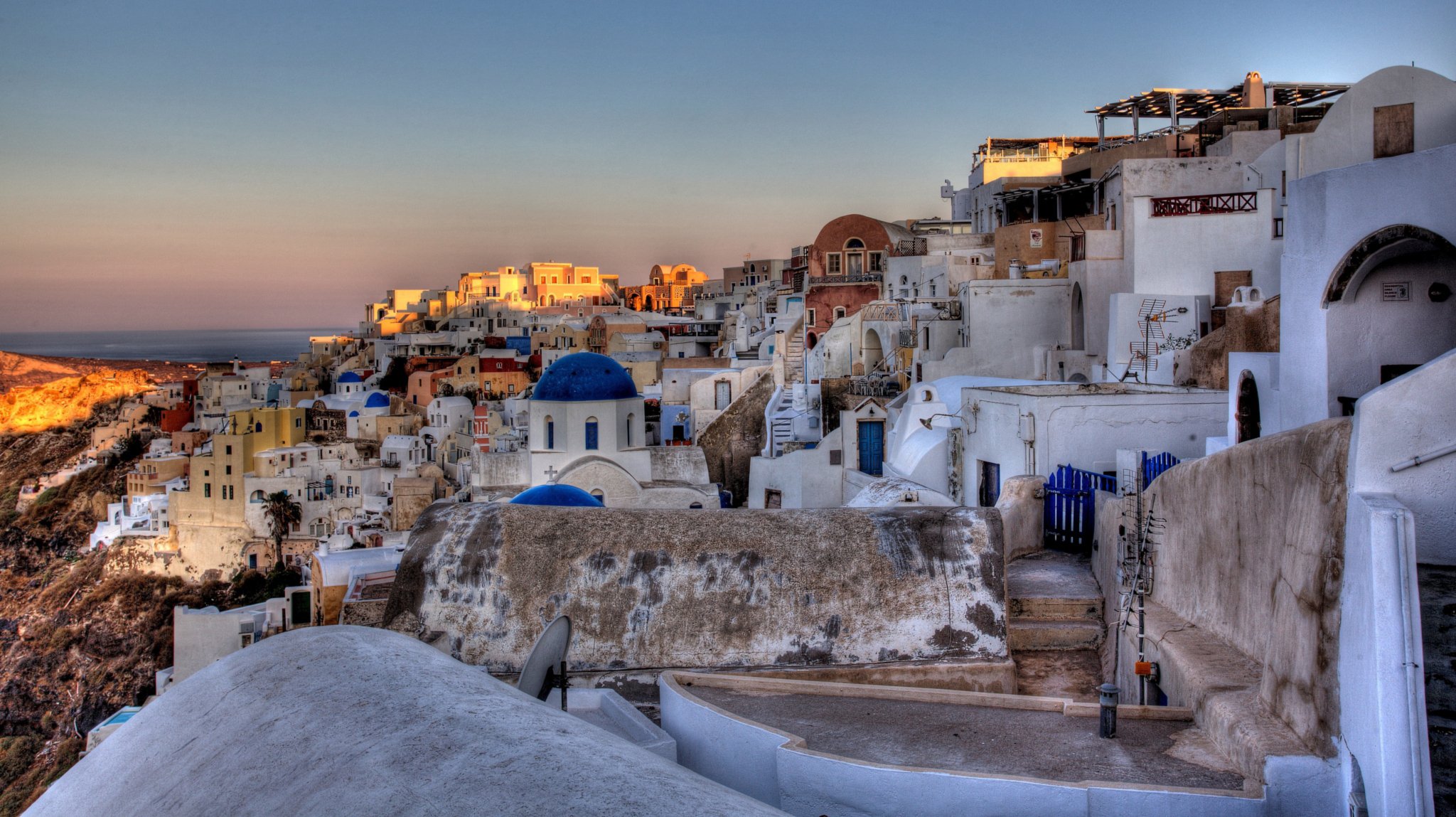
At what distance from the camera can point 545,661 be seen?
6191mm

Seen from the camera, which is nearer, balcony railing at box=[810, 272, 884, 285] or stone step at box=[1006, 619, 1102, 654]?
stone step at box=[1006, 619, 1102, 654]

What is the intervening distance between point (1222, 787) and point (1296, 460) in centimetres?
154

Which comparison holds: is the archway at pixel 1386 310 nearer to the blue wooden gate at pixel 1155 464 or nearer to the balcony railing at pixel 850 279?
the blue wooden gate at pixel 1155 464

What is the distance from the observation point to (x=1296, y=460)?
196 inches

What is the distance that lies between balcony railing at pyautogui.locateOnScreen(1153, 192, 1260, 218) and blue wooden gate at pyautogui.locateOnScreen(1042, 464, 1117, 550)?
746 centimetres

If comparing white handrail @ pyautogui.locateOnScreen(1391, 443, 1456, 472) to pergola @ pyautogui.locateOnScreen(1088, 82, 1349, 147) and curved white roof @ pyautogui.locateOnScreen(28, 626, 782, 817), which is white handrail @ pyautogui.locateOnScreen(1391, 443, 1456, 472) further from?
pergola @ pyautogui.locateOnScreen(1088, 82, 1349, 147)

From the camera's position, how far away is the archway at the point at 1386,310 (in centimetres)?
695

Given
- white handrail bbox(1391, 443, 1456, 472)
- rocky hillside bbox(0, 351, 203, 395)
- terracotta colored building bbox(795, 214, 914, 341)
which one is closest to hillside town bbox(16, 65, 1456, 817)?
white handrail bbox(1391, 443, 1456, 472)

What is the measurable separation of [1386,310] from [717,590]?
5066mm

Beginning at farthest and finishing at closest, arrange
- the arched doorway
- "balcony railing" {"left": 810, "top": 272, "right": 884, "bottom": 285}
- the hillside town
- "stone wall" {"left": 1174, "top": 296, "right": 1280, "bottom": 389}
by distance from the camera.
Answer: "balcony railing" {"left": 810, "top": 272, "right": 884, "bottom": 285} → "stone wall" {"left": 1174, "top": 296, "right": 1280, "bottom": 389} → the arched doorway → the hillside town

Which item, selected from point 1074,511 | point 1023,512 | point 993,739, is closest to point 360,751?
point 993,739

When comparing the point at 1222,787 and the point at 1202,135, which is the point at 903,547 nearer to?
the point at 1222,787

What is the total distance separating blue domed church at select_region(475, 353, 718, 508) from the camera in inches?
787

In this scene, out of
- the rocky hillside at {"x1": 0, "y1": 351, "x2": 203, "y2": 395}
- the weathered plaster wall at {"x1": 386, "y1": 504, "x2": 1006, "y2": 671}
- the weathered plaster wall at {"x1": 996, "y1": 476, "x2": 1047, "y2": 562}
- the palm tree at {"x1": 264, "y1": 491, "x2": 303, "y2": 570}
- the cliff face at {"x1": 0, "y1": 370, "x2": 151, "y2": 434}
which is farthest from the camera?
the rocky hillside at {"x1": 0, "y1": 351, "x2": 203, "y2": 395}
